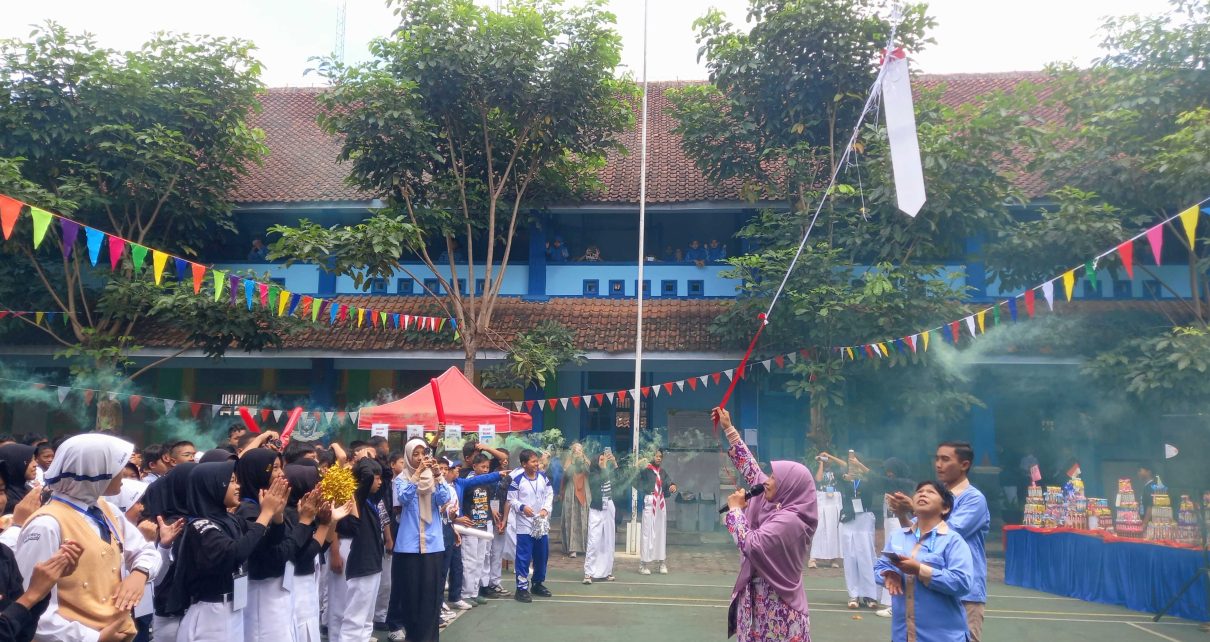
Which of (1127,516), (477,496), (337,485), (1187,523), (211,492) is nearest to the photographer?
(211,492)

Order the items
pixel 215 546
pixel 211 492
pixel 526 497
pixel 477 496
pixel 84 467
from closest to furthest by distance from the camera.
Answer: pixel 84 467 → pixel 215 546 → pixel 211 492 → pixel 477 496 → pixel 526 497

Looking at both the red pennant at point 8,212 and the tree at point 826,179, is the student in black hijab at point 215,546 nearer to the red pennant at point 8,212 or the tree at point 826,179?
the red pennant at point 8,212

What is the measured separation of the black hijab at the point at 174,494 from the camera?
4.35 metres

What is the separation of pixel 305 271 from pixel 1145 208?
15.5 meters

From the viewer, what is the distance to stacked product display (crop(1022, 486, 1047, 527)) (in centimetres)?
1170

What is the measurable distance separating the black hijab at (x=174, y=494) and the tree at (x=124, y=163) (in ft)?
34.6

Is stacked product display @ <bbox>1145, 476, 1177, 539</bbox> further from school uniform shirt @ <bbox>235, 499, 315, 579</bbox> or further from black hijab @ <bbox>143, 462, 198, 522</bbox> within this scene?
black hijab @ <bbox>143, 462, 198, 522</bbox>

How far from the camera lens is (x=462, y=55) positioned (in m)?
14.2

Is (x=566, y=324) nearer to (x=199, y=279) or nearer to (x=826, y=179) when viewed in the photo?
(x=826, y=179)

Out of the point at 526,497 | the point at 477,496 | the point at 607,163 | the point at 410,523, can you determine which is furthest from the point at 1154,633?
the point at 607,163

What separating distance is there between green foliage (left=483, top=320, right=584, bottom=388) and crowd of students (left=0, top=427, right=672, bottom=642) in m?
6.01

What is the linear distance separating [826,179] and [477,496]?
29.9ft

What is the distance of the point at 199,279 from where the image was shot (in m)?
10.3

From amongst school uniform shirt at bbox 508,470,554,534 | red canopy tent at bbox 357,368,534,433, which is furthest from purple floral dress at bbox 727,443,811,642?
red canopy tent at bbox 357,368,534,433
